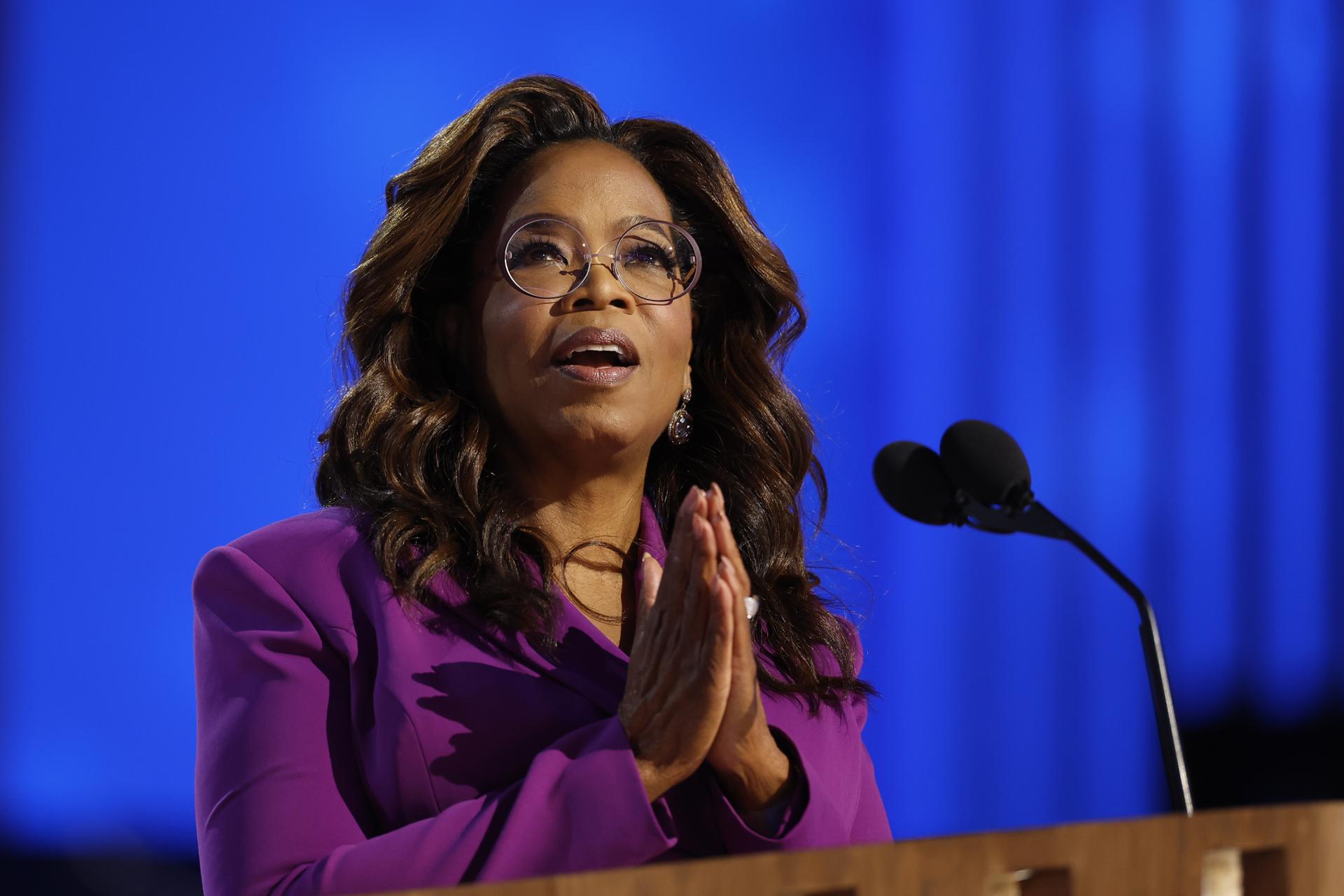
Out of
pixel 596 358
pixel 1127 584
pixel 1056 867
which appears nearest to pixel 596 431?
pixel 596 358

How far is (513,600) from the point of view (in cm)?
143

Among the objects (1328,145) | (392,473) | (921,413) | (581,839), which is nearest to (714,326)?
(392,473)

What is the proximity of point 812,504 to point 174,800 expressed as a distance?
47.0 inches

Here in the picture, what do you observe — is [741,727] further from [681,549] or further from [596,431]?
[596,431]

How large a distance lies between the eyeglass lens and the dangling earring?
0.65 feet

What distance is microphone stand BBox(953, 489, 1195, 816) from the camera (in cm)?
125

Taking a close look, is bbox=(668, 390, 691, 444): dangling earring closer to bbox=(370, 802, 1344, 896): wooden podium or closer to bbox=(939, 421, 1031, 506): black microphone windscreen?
bbox=(939, 421, 1031, 506): black microphone windscreen

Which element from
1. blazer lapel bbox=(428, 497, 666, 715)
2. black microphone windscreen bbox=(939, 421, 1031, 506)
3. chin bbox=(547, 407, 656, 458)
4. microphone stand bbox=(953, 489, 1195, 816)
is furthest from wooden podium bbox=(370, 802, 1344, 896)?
chin bbox=(547, 407, 656, 458)

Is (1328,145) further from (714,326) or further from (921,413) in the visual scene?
(714,326)

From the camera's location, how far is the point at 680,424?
178cm

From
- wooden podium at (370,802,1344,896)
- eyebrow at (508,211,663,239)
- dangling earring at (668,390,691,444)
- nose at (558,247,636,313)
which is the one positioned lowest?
→ wooden podium at (370,802,1344,896)

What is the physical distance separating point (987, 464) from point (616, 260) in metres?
0.51

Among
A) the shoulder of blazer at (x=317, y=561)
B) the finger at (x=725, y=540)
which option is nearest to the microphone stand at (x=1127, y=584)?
the finger at (x=725, y=540)

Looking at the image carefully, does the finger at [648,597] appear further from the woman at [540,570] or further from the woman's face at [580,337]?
the woman's face at [580,337]
